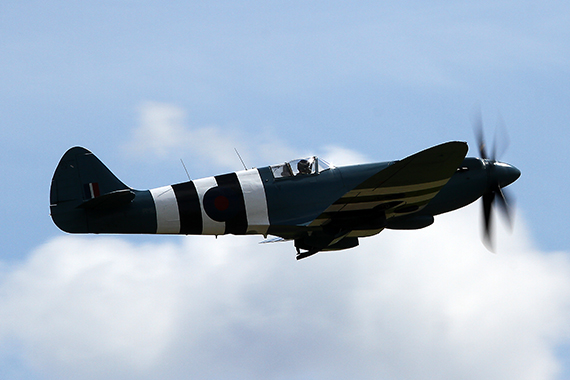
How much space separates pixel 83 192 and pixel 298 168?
15.3 feet

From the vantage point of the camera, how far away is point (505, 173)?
18656mm

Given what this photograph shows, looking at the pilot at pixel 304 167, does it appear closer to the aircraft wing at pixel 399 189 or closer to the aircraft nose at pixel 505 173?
the aircraft wing at pixel 399 189

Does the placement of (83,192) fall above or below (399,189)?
above

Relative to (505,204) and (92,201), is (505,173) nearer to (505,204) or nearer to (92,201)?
(505,204)

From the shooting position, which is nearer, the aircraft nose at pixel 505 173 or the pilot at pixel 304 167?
the pilot at pixel 304 167

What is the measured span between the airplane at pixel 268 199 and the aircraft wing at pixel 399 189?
0.02 metres

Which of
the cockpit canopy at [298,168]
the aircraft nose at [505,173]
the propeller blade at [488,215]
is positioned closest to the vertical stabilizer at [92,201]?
the cockpit canopy at [298,168]

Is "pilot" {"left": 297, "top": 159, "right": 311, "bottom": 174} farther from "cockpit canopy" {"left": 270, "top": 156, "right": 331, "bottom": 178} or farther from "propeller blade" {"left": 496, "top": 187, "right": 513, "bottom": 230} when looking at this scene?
"propeller blade" {"left": 496, "top": 187, "right": 513, "bottom": 230}

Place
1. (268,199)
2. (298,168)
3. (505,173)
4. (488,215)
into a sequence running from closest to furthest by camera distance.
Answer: (268,199) → (298,168) → (505,173) → (488,215)

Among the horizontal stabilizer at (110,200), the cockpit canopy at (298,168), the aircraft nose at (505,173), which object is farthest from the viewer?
the aircraft nose at (505,173)

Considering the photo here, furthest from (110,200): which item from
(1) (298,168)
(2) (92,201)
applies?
(1) (298,168)

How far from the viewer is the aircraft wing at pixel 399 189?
590 inches

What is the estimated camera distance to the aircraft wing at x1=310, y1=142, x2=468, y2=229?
1498cm

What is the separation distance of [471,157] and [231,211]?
6.21 meters
